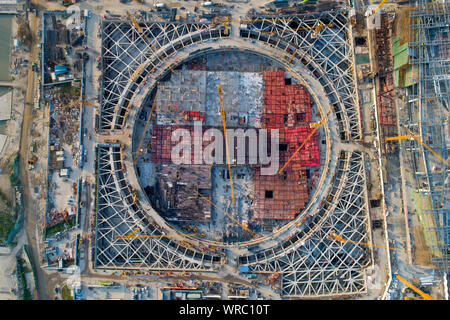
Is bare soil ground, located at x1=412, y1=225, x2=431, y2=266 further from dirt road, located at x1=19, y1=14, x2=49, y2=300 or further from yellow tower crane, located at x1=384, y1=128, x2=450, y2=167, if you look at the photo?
dirt road, located at x1=19, y1=14, x2=49, y2=300

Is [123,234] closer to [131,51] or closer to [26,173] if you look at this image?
[26,173]

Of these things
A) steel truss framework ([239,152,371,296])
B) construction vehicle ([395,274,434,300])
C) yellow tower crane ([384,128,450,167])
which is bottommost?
construction vehicle ([395,274,434,300])

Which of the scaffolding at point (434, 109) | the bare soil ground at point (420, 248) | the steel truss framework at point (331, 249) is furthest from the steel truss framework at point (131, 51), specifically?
the bare soil ground at point (420, 248)

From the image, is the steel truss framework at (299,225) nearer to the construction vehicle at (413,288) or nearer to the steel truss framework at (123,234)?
the steel truss framework at (123,234)

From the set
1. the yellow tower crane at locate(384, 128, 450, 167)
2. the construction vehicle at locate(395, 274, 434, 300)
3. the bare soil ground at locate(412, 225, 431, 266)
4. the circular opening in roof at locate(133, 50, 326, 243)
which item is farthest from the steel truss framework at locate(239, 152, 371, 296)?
the bare soil ground at locate(412, 225, 431, 266)

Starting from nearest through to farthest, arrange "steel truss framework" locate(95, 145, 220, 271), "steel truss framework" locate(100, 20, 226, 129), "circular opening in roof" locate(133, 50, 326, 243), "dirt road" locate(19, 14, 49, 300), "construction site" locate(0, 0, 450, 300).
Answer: "construction site" locate(0, 0, 450, 300), "dirt road" locate(19, 14, 49, 300), "steel truss framework" locate(95, 145, 220, 271), "steel truss framework" locate(100, 20, 226, 129), "circular opening in roof" locate(133, 50, 326, 243)

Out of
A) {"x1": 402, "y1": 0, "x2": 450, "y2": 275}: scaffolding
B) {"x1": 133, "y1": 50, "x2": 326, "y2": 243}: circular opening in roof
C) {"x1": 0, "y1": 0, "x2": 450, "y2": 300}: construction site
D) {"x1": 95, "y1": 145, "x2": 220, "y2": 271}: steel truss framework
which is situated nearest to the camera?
{"x1": 402, "y1": 0, "x2": 450, "y2": 275}: scaffolding

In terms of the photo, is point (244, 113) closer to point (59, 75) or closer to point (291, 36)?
point (291, 36)
